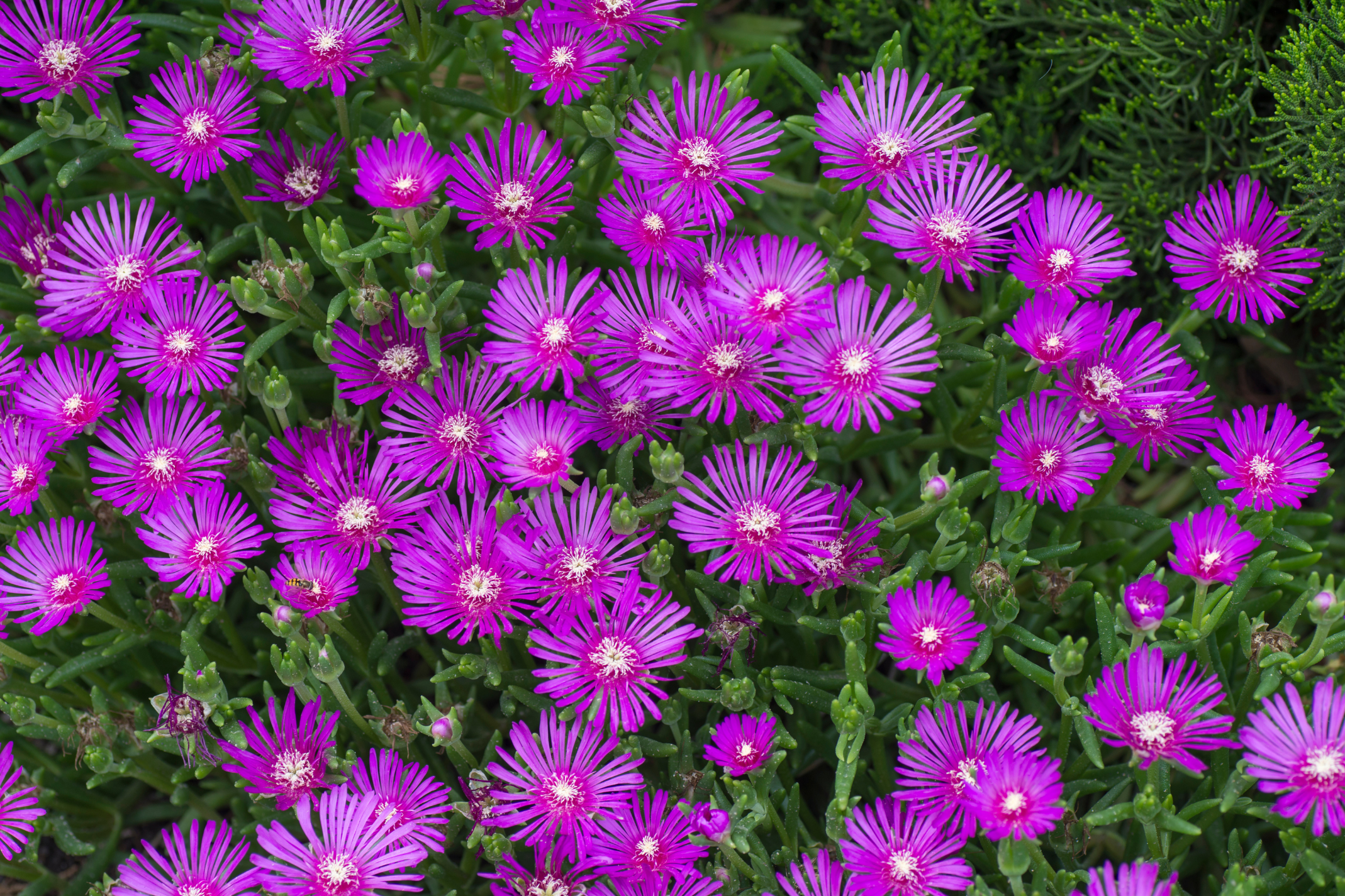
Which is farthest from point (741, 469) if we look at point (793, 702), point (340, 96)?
point (340, 96)

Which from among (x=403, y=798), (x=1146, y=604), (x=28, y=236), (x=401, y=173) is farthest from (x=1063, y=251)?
(x=28, y=236)

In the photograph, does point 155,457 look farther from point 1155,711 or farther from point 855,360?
point 1155,711

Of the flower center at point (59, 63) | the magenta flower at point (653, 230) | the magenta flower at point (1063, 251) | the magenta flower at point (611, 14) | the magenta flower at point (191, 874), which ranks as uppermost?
the magenta flower at point (611, 14)

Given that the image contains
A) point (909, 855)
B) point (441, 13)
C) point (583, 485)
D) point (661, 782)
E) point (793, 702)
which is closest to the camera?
point (909, 855)

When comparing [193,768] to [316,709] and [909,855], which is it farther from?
[909,855]

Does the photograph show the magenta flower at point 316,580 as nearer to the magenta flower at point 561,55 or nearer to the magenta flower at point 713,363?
the magenta flower at point 713,363

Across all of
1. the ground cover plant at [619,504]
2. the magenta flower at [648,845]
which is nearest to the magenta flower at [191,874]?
the ground cover plant at [619,504]

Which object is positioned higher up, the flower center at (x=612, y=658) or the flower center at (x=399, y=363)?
the flower center at (x=399, y=363)
